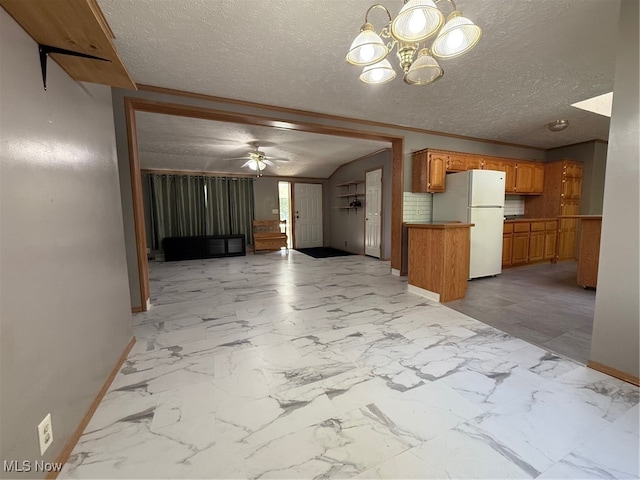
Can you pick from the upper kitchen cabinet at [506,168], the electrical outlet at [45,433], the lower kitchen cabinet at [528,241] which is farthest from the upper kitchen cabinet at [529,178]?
the electrical outlet at [45,433]

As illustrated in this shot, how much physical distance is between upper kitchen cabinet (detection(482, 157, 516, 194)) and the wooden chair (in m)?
4.98

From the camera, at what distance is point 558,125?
3963 mm

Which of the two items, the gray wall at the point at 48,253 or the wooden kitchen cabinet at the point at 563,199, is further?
the wooden kitchen cabinet at the point at 563,199

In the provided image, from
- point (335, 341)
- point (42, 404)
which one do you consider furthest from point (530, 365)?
point (42, 404)

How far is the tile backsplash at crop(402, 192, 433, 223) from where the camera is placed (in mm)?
4363

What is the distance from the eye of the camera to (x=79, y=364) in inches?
51.0

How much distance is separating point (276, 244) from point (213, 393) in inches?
225

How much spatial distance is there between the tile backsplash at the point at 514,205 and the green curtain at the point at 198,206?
6.32m

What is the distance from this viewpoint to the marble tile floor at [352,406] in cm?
111

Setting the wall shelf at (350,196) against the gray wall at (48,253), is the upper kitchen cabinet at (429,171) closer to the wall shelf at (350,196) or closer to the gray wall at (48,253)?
the wall shelf at (350,196)

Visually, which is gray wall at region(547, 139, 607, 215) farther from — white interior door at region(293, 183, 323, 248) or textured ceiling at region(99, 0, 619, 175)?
white interior door at region(293, 183, 323, 248)

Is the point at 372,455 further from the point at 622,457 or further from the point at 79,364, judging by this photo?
the point at 79,364

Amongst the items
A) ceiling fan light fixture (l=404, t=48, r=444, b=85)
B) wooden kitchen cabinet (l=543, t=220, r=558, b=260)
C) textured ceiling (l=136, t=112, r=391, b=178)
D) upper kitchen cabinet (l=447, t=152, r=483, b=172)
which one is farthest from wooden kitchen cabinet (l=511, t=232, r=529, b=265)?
ceiling fan light fixture (l=404, t=48, r=444, b=85)

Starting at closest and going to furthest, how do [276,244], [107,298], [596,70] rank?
[107,298]
[596,70]
[276,244]
